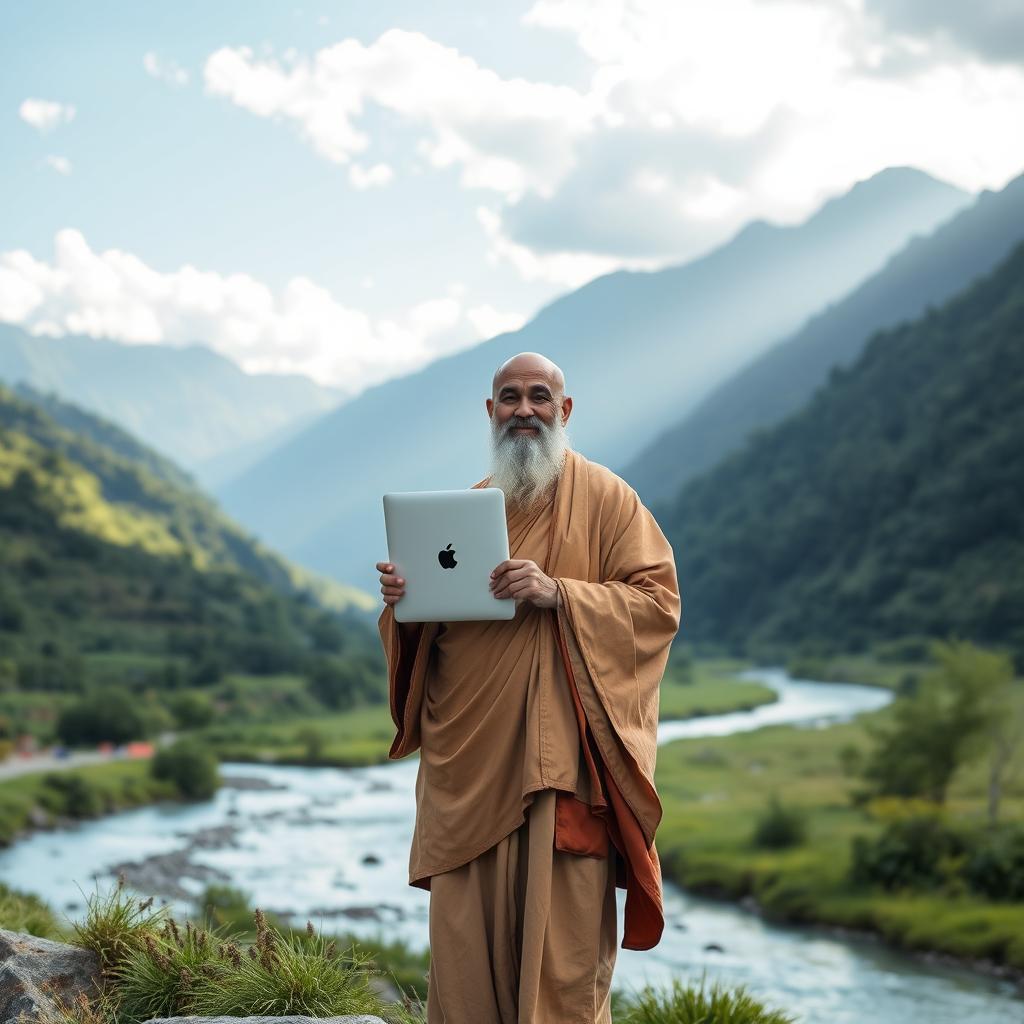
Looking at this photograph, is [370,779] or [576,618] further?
[370,779]

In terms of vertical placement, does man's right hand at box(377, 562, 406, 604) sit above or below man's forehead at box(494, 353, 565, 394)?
below

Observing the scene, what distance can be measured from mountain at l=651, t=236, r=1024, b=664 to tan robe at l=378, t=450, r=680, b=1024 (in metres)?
88.1

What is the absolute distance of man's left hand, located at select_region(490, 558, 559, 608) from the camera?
4.84m

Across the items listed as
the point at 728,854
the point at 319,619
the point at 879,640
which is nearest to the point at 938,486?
the point at 879,640

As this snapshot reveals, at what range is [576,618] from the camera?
4.97 m

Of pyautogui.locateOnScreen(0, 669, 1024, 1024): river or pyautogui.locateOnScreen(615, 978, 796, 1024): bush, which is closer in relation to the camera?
pyautogui.locateOnScreen(615, 978, 796, 1024): bush

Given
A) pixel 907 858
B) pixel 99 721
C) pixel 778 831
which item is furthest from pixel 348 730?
pixel 907 858

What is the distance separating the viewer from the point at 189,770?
5562 cm

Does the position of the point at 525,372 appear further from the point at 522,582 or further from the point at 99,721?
the point at 99,721

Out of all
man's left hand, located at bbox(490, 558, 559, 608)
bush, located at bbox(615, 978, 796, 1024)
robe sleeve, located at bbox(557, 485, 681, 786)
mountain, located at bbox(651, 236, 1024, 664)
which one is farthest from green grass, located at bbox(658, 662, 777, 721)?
man's left hand, located at bbox(490, 558, 559, 608)

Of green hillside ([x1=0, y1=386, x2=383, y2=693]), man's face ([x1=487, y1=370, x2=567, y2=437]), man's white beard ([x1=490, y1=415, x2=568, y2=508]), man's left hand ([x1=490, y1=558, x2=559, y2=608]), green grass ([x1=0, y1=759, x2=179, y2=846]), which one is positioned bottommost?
green grass ([x1=0, y1=759, x2=179, y2=846])

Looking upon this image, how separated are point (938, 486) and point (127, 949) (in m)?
117

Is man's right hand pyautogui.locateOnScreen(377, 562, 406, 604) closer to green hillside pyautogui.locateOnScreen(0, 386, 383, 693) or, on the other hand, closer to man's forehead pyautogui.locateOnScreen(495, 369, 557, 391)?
man's forehead pyautogui.locateOnScreen(495, 369, 557, 391)

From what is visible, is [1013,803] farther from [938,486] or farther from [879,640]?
[938,486]
